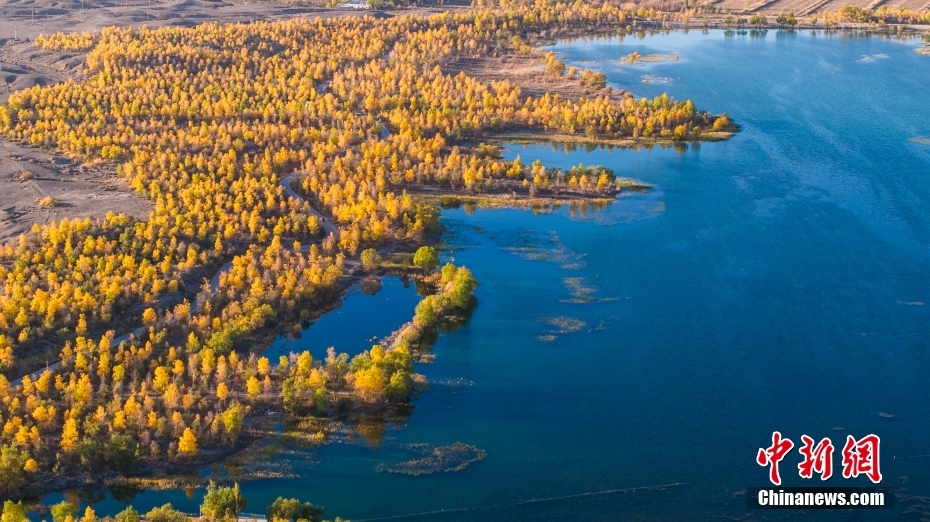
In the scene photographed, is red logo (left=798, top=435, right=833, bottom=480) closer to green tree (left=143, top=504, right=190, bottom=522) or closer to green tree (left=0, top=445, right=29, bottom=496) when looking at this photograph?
green tree (left=143, top=504, right=190, bottom=522)

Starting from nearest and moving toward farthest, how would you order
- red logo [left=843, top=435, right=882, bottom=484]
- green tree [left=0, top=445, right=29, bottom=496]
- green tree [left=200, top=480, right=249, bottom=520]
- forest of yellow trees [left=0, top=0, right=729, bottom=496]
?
green tree [left=200, top=480, right=249, bottom=520] < green tree [left=0, top=445, right=29, bottom=496] < red logo [left=843, top=435, right=882, bottom=484] < forest of yellow trees [left=0, top=0, right=729, bottom=496]

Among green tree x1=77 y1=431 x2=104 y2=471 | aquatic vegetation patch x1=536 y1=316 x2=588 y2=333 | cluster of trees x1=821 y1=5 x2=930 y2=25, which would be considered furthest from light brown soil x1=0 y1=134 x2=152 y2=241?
cluster of trees x1=821 y1=5 x2=930 y2=25

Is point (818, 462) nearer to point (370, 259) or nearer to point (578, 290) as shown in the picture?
point (578, 290)

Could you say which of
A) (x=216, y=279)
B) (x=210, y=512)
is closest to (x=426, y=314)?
(x=216, y=279)

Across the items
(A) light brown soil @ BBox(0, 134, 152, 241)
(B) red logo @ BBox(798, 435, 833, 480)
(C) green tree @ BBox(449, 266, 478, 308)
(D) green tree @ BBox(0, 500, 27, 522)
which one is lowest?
(B) red logo @ BBox(798, 435, 833, 480)

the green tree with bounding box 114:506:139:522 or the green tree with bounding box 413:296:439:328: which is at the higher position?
the green tree with bounding box 413:296:439:328
